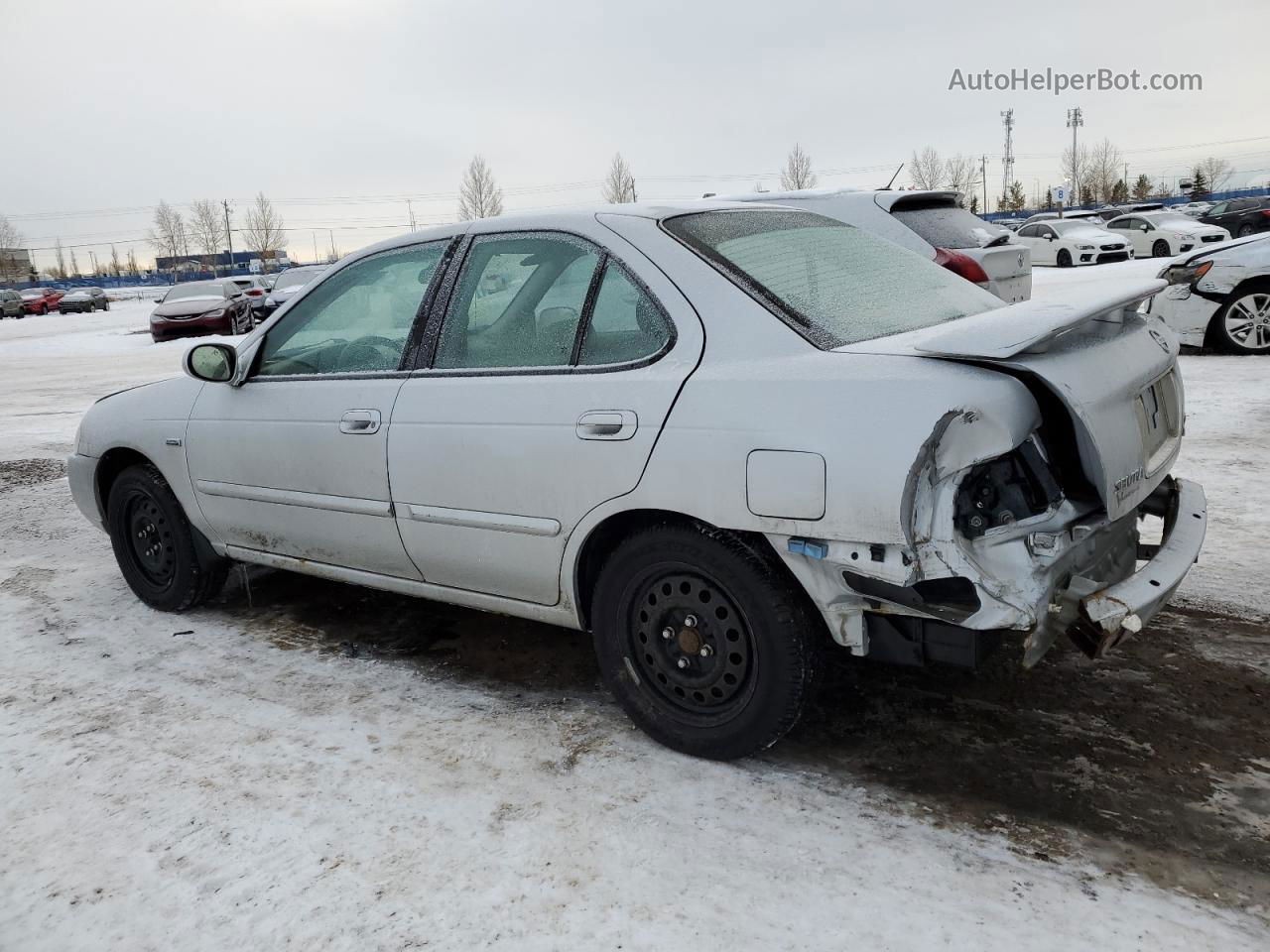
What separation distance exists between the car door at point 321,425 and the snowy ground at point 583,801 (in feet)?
1.71

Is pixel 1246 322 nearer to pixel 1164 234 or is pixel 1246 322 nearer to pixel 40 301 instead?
pixel 1164 234

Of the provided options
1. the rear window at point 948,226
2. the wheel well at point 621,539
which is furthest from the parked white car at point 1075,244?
the wheel well at point 621,539

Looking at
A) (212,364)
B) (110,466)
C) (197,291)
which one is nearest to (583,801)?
(212,364)

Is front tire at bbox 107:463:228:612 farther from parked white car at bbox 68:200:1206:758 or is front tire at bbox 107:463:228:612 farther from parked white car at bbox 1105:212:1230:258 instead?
parked white car at bbox 1105:212:1230:258

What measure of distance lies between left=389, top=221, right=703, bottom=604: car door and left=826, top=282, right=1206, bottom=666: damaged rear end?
67 centimetres

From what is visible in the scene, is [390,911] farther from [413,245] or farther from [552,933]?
[413,245]

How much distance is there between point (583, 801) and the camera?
284 cm

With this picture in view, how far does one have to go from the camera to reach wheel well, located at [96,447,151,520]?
15.4 feet

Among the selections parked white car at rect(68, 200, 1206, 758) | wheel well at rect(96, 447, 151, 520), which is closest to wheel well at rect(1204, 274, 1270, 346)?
parked white car at rect(68, 200, 1206, 758)

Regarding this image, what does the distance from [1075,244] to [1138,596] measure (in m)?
29.3

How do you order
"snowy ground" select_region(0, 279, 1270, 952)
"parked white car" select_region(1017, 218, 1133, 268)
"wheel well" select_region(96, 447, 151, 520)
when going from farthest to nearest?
"parked white car" select_region(1017, 218, 1133, 268), "wheel well" select_region(96, 447, 151, 520), "snowy ground" select_region(0, 279, 1270, 952)

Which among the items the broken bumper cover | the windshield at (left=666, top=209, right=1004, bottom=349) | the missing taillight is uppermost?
the windshield at (left=666, top=209, right=1004, bottom=349)

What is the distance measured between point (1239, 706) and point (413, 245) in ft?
10.6

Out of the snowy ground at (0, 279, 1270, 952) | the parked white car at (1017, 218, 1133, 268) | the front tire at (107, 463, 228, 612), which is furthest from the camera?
the parked white car at (1017, 218, 1133, 268)
